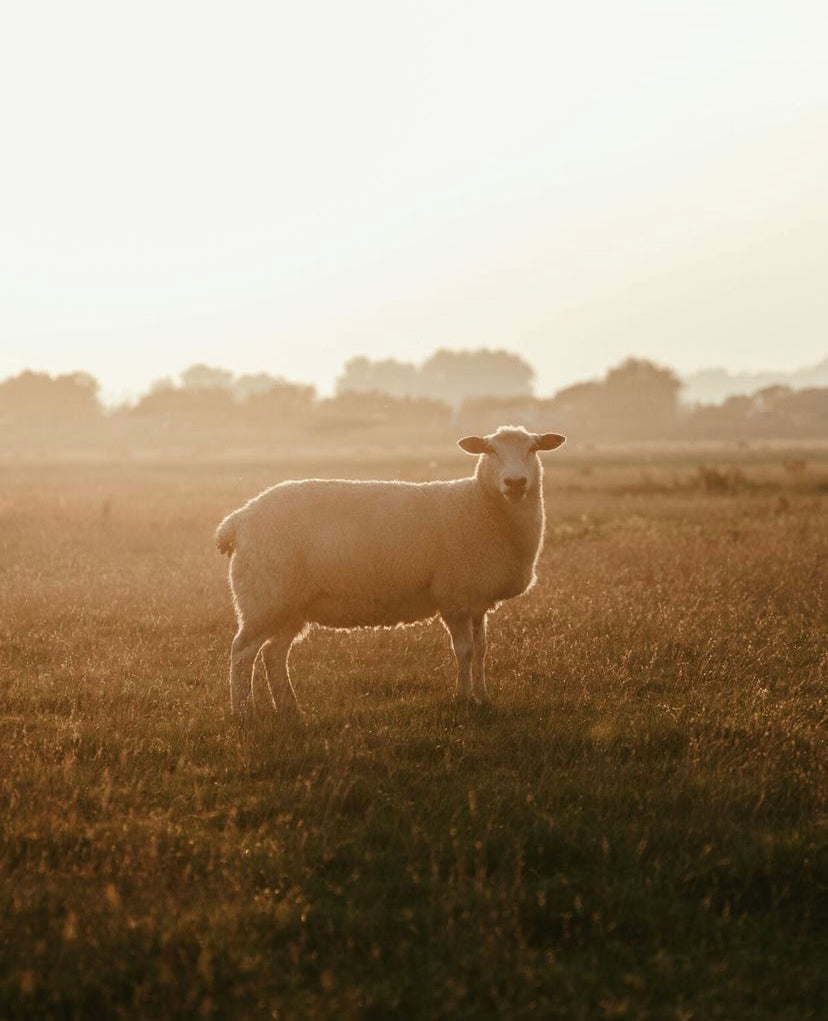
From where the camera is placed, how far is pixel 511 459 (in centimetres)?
827

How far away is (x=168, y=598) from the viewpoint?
12375mm

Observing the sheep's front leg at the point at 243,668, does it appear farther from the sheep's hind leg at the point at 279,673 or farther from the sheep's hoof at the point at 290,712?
the sheep's hoof at the point at 290,712

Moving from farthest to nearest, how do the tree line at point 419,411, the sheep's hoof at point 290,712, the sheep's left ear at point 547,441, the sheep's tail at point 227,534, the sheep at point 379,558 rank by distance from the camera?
1. the tree line at point 419,411
2. the sheep's left ear at point 547,441
3. the sheep's tail at point 227,534
4. the sheep at point 379,558
5. the sheep's hoof at point 290,712

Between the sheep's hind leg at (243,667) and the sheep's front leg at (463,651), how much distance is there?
1678 mm

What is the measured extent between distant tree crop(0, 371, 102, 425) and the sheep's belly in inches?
3953

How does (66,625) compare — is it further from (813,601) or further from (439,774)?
(813,601)

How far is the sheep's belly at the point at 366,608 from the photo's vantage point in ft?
26.7

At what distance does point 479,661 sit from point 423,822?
2852 mm

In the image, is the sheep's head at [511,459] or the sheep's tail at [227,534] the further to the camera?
the sheep's tail at [227,534]

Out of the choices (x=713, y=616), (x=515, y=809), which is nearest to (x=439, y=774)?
(x=515, y=809)

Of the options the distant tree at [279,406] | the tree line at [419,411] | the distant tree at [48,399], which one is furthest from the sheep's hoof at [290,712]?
the distant tree at [48,399]

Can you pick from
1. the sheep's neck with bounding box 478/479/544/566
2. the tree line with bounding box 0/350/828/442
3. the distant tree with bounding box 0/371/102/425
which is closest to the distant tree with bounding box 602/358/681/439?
the tree line with bounding box 0/350/828/442

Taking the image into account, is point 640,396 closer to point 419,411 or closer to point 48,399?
point 419,411

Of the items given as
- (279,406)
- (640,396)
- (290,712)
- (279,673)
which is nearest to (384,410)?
(279,406)
